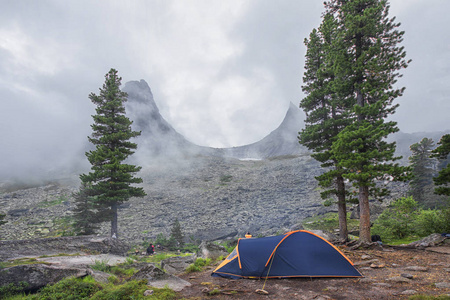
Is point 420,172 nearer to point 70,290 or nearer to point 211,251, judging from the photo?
point 211,251

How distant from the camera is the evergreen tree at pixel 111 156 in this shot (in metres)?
20.0

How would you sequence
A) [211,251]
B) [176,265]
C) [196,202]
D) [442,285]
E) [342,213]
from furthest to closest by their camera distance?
[196,202], [342,213], [211,251], [176,265], [442,285]

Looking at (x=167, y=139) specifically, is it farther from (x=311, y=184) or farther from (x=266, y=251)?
(x=266, y=251)

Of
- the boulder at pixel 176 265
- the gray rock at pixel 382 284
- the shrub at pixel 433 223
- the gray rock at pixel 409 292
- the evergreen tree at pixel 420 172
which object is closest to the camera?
the gray rock at pixel 409 292

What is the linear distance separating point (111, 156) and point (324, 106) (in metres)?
19.3

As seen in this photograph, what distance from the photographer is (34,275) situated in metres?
7.11

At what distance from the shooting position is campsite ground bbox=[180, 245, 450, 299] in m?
5.86

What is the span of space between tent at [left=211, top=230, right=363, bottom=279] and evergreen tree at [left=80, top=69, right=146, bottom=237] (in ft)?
51.0

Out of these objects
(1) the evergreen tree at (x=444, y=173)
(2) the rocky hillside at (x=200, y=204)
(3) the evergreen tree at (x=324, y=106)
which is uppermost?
(3) the evergreen tree at (x=324, y=106)

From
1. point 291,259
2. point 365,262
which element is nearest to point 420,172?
point 365,262

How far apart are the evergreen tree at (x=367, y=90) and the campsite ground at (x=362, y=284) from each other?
427cm

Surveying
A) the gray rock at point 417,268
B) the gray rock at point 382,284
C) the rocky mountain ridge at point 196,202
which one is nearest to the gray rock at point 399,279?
the gray rock at point 382,284

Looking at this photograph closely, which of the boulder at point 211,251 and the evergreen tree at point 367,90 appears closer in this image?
the evergreen tree at point 367,90

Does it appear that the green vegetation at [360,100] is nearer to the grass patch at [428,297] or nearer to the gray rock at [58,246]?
the grass patch at [428,297]
